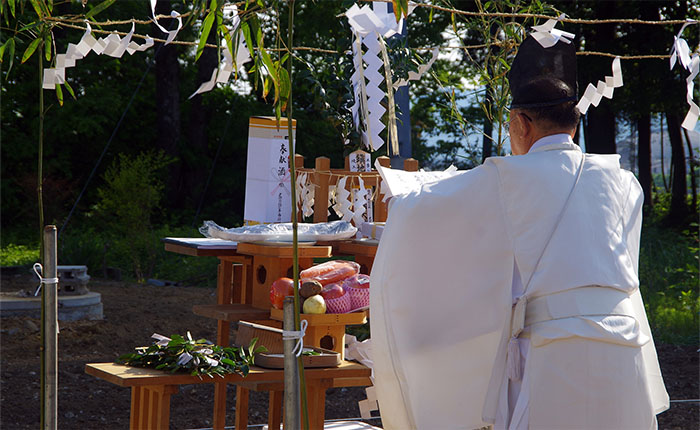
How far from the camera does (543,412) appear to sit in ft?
6.62

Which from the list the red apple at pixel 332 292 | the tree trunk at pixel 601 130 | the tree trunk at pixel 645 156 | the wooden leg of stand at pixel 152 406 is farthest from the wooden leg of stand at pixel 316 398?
the tree trunk at pixel 645 156

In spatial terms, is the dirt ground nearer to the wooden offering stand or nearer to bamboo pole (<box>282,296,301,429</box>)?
the wooden offering stand

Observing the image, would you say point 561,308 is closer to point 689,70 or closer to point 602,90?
point 689,70

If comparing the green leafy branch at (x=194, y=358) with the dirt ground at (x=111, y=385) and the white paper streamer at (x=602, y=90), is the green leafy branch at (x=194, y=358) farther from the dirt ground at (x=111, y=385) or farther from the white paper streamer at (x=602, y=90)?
the dirt ground at (x=111, y=385)

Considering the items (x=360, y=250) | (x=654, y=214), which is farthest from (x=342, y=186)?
(x=654, y=214)

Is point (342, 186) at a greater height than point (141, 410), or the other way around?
point (342, 186)

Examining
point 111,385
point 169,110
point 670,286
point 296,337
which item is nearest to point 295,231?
point 296,337

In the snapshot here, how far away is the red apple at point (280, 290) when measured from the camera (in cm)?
281

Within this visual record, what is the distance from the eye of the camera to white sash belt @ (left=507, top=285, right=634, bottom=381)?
2.01 meters

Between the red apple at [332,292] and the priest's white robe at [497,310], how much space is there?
0.75 meters

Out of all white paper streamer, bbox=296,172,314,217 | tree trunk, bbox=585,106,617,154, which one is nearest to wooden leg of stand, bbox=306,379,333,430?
white paper streamer, bbox=296,172,314,217

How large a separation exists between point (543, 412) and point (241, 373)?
0.96 meters

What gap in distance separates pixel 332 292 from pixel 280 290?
19cm

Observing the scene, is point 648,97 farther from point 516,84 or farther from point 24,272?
point 516,84
